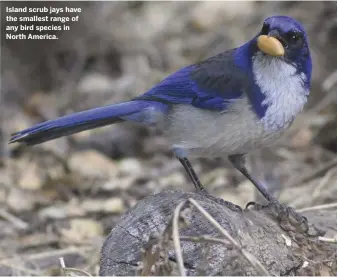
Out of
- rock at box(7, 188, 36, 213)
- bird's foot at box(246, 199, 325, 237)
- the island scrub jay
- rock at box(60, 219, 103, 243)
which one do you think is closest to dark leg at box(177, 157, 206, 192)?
the island scrub jay

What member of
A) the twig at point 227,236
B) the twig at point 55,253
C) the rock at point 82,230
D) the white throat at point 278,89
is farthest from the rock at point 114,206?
the twig at point 227,236

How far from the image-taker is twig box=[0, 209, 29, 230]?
528cm

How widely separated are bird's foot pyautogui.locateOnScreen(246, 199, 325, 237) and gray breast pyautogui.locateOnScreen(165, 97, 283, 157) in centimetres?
38

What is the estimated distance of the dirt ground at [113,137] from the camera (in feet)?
17.0

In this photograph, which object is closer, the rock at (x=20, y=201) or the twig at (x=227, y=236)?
the twig at (x=227, y=236)

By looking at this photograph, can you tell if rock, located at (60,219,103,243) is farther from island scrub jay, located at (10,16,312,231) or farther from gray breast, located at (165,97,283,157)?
gray breast, located at (165,97,283,157)

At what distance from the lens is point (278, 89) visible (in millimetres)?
3887

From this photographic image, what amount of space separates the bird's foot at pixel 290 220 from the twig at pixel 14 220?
211 cm

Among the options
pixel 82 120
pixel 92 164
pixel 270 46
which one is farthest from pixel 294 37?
pixel 92 164

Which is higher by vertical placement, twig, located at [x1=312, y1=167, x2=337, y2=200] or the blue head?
the blue head

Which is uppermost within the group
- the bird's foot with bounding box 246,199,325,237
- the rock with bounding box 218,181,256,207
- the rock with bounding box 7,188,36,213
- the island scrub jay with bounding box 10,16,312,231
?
the island scrub jay with bounding box 10,16,312,231

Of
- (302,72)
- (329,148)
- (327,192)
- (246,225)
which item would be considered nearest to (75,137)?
(329,148)

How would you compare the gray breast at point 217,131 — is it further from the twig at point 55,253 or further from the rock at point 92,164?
the rock at point 92,164

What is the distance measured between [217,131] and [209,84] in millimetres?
330
